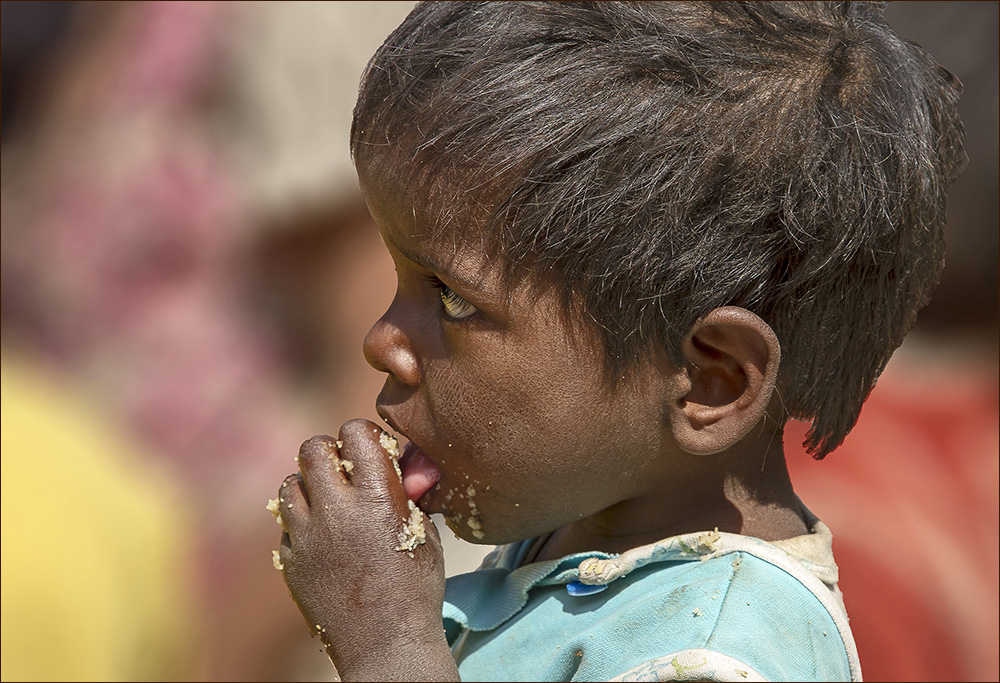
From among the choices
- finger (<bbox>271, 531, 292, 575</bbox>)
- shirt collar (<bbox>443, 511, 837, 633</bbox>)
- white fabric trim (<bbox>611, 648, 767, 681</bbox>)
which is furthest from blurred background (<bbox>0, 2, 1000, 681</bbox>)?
white fabric trim (<bbox>611, 648, 767, 681</bbox>)

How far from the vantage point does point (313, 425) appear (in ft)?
13.8

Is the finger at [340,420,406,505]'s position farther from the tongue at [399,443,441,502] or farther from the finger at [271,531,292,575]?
the finger at [271,531,292,575]

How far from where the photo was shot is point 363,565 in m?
1.46

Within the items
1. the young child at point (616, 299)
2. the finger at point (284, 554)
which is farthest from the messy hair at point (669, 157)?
the finger at point (284, 554)

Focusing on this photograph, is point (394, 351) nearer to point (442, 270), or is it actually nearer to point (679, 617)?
point (442, 270)

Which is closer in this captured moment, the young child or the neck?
the young child

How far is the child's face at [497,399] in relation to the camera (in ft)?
4.75

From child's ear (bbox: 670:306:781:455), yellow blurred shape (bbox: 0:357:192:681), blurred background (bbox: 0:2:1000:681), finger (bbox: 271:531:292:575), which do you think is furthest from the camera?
blurred background (bbox: 0:2:1000:681)

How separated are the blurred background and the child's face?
1904 millimetres

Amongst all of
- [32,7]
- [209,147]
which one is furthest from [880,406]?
[32,7]

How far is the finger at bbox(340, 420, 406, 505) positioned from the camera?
1.51 m

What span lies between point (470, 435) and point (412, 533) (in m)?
0.17

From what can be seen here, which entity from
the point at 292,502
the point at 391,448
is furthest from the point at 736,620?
the point at 292,502

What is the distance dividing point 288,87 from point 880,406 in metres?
2.65
